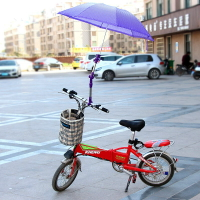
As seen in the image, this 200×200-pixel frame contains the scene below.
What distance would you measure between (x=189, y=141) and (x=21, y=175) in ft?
10.2

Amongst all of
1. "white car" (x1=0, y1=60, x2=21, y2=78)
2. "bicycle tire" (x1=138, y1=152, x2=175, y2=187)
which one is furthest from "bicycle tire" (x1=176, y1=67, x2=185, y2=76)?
"bicycle tire" (x1=138, y1=152, x2=175, y2=187)

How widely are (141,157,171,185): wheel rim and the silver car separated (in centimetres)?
1788

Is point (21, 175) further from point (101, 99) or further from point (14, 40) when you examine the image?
point (14, 40)

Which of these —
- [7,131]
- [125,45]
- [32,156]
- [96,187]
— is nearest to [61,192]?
[96,187]

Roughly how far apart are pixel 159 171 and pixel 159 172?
1 cm

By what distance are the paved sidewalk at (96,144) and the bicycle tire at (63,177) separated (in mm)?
80

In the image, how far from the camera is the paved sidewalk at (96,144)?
464 cm

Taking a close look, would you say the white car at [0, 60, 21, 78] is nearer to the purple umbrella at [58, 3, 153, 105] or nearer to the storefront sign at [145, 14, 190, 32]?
the storefront sign at [145, 14, 190, 32]

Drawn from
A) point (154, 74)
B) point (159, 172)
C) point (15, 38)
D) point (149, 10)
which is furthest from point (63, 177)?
point (15, 38)

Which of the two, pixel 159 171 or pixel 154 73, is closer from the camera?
pixel 159 171

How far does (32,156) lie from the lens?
629 centimetres

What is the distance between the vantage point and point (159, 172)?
185 inches

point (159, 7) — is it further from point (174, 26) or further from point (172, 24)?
point (174, 26)

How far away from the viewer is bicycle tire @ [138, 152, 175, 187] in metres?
4.68
